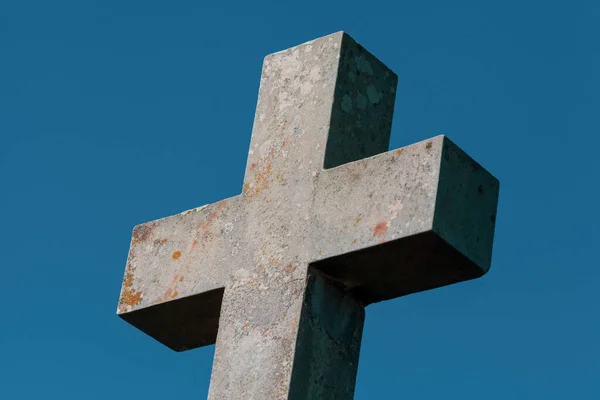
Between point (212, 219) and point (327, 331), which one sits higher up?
point (212, 219)

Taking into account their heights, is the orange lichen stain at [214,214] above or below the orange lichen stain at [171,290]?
above

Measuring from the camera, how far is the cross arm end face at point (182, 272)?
6660 millimetres

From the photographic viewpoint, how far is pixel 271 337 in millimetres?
6133

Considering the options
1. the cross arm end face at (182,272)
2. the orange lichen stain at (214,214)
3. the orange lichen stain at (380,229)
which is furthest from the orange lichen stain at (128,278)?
the orange lichen stain at (380,229)

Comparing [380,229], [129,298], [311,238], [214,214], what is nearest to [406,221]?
[380,229]

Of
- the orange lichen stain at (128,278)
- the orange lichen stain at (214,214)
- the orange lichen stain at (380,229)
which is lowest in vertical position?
the orange lichen stain at (380,229)

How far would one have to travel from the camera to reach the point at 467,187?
6.15 meters

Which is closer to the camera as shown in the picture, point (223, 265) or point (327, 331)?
point (327, 331)

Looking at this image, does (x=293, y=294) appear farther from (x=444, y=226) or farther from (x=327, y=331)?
(x=444, y=226)

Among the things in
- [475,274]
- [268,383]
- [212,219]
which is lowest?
[268,383]

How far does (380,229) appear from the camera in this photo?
→ 6090 mm

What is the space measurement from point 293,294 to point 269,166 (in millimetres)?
742

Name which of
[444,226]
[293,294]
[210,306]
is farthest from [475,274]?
[210,306]

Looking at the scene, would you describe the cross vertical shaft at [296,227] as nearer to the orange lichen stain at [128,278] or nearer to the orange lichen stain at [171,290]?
the orange lichen stain at [171,290]
